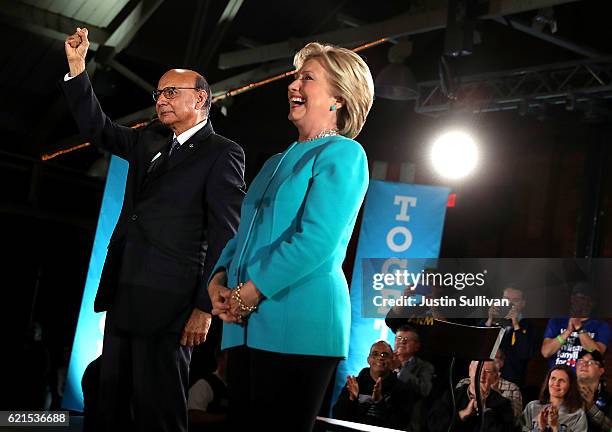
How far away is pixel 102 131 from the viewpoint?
237 centimetres

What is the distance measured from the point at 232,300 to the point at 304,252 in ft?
0.61

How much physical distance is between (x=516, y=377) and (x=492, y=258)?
3.41m

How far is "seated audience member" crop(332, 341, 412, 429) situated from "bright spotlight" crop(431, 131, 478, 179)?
2.59 meters

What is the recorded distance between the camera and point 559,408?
4594 mm

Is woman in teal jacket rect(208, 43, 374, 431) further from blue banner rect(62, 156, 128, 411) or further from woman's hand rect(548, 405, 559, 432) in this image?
blue banner rect(62, 156, 128, 411)

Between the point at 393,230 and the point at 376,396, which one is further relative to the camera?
the point at 393,230

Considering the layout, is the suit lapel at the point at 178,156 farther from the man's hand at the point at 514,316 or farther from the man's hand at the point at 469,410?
the man's hand at the point at 514,316

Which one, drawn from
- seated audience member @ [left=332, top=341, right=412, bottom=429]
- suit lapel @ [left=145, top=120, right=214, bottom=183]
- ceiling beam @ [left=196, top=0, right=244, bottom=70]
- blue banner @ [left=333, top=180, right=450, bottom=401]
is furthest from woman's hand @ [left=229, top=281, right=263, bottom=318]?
ceiling beam @ [left=196, top=0, right=244, bottom=70]

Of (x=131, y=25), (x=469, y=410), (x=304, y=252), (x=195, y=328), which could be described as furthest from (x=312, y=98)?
(x=131, y=25)

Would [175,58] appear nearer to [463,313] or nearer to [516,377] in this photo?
[463,313]

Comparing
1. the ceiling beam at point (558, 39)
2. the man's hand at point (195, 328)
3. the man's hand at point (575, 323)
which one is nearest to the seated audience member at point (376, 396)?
the man's hand at point (575, 323)

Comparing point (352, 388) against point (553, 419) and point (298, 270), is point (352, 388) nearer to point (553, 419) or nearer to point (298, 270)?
point (553, 419)

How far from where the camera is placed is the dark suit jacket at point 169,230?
2.15m

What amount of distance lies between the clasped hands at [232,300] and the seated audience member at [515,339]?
3781 millimetres
